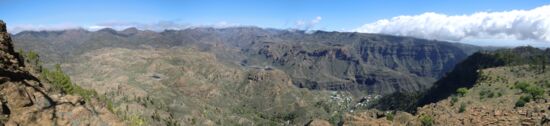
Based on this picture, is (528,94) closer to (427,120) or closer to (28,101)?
(427,120)

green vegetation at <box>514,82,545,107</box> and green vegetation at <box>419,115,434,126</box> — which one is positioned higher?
green vegetation at <box>514,82,545,107</box>

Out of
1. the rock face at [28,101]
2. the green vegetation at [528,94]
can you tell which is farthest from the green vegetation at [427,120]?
the rock face at [28,101]

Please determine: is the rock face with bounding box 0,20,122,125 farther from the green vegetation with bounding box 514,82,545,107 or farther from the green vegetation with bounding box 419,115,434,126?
the green vegetation with bounding box 514,82,545,107

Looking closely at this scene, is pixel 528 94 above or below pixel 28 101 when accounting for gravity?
below

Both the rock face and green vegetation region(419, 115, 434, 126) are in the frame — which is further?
green vegetation region(419, 115, 434, 126)

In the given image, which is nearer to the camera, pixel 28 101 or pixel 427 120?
pixel 28 101

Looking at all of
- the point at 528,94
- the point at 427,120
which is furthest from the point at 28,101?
the point at 528,94

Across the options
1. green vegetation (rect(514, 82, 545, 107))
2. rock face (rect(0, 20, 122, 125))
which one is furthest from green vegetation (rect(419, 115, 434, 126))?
rock face (rect(0, 20, 122, 125))

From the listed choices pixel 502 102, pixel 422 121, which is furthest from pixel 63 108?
pixel 502 102

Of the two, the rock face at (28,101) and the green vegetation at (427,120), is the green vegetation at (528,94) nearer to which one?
the green vegetation at (427,120)

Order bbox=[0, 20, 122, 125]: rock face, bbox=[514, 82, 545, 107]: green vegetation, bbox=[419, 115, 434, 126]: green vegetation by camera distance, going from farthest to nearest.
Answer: bbox=[514, 82, 545, 107]: green vegetation
bbox=[419, 115, 434, 126]: green vegetation
bbox=[0, 20, 122, 125]: rock face

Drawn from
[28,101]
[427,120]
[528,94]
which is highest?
[28,101]
